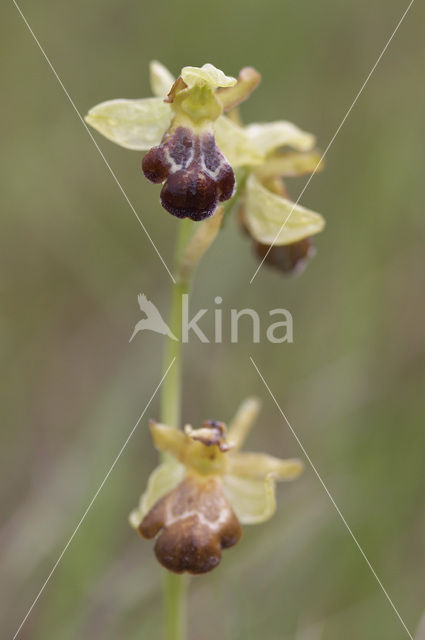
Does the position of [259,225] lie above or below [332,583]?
above

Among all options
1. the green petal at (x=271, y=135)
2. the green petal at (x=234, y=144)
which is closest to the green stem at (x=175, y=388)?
the green petal at (x=234, y=144)

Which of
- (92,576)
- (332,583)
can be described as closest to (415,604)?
(332,583)

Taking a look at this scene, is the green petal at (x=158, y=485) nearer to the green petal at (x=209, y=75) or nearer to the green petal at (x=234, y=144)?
the green petal at (x=234, y=144)

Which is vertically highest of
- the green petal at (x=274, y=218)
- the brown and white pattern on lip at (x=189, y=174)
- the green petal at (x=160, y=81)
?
the green petal at (x=160, y=81)

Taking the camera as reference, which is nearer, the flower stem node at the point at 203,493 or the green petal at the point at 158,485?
the flower stem node at the point at 203,493

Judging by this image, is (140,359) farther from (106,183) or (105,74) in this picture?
(105,74)
